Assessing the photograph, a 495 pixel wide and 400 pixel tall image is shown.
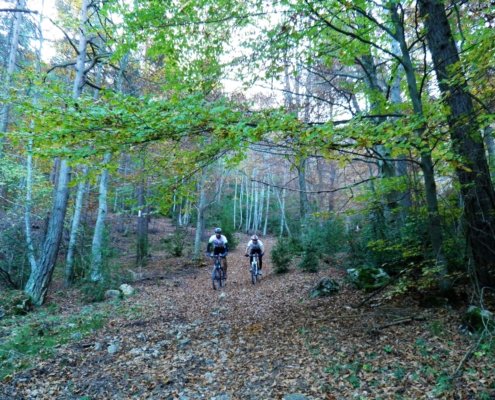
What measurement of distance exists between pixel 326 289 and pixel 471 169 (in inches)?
159

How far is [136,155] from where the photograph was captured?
5863mm

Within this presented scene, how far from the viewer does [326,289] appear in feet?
24.3

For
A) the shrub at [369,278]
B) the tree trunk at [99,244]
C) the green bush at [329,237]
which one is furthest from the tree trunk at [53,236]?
the shrub at [369,278]

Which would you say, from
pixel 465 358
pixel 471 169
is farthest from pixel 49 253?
pixel 471 169

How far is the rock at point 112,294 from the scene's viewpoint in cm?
897

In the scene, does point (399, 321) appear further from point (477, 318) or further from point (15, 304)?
point (15, 304)

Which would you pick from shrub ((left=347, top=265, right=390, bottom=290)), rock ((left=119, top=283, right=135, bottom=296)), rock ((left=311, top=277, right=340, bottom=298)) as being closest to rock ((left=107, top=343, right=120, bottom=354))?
rock ((left=119, top=283, right=135, bottom=296))

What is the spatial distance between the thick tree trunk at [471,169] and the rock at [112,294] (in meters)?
8.43

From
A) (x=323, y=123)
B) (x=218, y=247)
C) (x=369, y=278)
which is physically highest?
(x=323, y=123)

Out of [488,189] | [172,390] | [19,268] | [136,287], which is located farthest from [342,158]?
[19,268]

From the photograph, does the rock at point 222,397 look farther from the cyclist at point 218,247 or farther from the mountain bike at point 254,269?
the mountain bike at point 254,269

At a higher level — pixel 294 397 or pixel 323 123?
pixel 323 123

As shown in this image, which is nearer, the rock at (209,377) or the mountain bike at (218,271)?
the rock at (209,377)

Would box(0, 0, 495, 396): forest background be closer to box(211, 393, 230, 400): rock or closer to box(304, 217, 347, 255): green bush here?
box(304, 217, 347, 255): green bush
